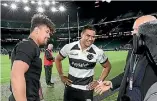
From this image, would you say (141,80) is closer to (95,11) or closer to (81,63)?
(81,63)

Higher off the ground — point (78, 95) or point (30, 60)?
point (30, 60)

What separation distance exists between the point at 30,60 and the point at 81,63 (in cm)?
230

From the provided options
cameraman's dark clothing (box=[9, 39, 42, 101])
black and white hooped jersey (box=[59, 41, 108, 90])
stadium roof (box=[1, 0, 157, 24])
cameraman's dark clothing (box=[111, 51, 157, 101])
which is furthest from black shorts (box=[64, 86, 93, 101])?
stadium roof (box=[1, 0, 157, 24])

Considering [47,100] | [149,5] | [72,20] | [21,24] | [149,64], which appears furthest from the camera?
[72,20]

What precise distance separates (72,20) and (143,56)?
2835 inches

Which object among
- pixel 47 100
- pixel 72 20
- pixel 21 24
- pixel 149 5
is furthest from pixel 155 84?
pixel 72 20

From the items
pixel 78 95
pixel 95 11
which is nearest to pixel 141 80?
pixel 78 95

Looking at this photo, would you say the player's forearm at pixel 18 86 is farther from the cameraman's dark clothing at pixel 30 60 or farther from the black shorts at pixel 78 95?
the black shorts at pixel 78 95

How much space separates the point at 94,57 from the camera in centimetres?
546

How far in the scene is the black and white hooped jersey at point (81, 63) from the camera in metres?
5.27

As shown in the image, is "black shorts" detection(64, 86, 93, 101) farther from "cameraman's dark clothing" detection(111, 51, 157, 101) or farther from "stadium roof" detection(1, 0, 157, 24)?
"stadium roof" detection(1, 0, 157, 24)

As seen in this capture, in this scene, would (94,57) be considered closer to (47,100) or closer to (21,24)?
(47,100)

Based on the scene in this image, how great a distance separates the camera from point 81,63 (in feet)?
17.5

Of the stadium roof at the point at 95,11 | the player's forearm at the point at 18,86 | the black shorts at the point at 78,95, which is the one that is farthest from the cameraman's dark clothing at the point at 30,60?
the stadium roof at the point at 95,11
